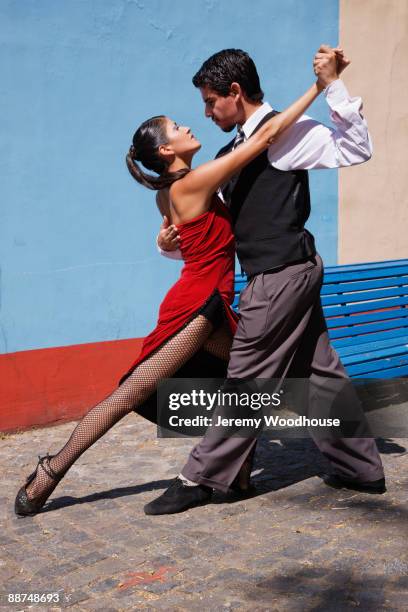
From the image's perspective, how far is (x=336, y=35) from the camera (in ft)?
20.0

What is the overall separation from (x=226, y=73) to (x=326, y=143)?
507 mm

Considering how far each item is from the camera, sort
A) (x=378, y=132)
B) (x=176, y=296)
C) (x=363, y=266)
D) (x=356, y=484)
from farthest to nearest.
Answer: (x=378, y=132)
(x=363, y=266)
(x=356, y=484)
(x=176, y=296)

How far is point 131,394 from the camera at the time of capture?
3463 mm

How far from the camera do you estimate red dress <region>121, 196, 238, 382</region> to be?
3.39 m

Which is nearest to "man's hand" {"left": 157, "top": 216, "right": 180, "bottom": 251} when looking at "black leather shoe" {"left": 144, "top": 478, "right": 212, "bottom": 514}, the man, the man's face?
the man

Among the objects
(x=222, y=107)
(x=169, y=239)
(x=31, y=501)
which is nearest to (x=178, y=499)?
(x=31, y=501)

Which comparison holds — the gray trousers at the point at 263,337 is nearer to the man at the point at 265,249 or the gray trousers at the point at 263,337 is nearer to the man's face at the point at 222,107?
the man at the point at 265,249

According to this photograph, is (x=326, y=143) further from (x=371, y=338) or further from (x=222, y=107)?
(x=371, y=338)

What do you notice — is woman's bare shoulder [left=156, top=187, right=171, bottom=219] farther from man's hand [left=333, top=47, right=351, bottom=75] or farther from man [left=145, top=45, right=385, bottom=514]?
man's hand [left=333, top=47, right=351, bottom=75]

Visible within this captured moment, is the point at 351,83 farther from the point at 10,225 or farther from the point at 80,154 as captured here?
the point at 10,225

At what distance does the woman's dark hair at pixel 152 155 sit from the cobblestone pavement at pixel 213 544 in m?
1.43

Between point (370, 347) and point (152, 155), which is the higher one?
point (152, 155)

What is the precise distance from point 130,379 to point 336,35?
12.3 feet

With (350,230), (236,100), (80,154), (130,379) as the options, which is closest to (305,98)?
(236,100)
